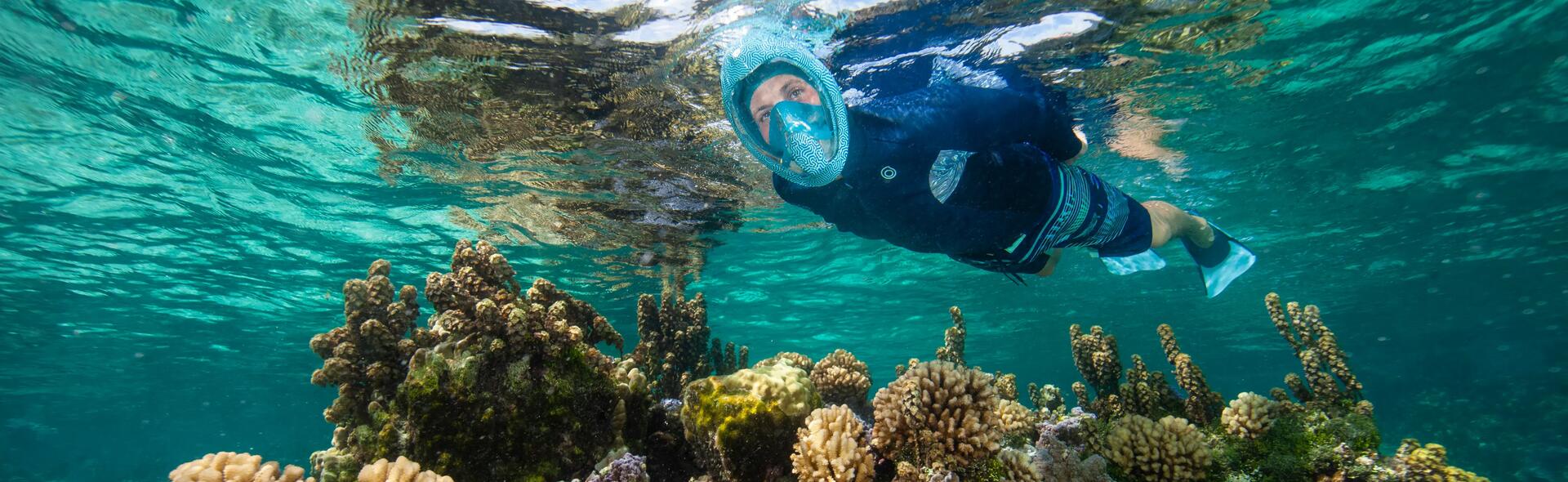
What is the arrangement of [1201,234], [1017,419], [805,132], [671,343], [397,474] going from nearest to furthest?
[397,474] → [805,132] → [1017,419] → [1201,234] → [671,343]

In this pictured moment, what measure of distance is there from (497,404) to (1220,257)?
26.1 ft

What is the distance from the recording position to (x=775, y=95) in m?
4.30

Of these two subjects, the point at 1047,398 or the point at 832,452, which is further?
the point at 1047,398

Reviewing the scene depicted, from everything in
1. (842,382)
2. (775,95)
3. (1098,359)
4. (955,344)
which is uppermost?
(775,95)

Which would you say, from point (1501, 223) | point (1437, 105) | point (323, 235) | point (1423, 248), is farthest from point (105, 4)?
point (1423, 248)

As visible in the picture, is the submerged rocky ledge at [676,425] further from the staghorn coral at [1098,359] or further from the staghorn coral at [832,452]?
the staghorn coral at [1098,359]

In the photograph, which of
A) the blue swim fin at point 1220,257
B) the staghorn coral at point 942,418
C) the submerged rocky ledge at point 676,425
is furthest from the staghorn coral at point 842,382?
the blue swim fin at point 1220,257

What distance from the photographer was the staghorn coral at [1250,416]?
4688mm

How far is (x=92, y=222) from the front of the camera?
13.7 m

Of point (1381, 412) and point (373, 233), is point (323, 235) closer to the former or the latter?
point (373, 233)

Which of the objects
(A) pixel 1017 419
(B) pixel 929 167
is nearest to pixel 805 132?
(B) pixel 929 167

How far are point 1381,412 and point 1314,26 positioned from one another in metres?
57.1

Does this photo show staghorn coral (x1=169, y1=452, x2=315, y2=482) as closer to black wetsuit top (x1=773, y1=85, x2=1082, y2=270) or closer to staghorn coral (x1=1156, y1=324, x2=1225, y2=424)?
black wetsuit top (x1=773, y1=85, x2=1082, y2=270)

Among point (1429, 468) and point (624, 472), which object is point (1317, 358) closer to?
point (1429, 468)
